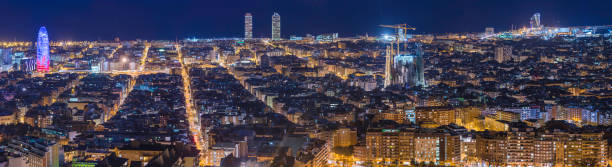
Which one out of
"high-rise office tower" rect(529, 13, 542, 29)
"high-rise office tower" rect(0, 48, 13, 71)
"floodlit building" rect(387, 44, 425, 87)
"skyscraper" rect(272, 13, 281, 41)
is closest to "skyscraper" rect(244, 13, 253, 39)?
"skyscraper" rect(272, 13, 281, 41)

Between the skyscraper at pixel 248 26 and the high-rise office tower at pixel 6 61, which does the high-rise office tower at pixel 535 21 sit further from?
the high-rise office tower at pixel 6 61

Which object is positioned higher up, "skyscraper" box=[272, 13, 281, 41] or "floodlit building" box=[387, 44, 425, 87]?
"skyscraper" box=[272, 13, 281, 41]

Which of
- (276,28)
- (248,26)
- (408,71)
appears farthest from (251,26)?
(408,71)

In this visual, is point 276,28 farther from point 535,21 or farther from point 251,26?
point 535,21

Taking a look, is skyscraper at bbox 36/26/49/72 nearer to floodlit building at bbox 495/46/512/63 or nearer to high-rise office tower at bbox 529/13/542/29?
floodlit building at bbox 495/46/512/63

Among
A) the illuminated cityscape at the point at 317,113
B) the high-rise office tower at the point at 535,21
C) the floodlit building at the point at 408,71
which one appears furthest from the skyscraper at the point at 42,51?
the high-rise office tower at the point at 535,21

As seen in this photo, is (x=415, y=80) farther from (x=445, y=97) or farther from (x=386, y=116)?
(x=386, y=116)
